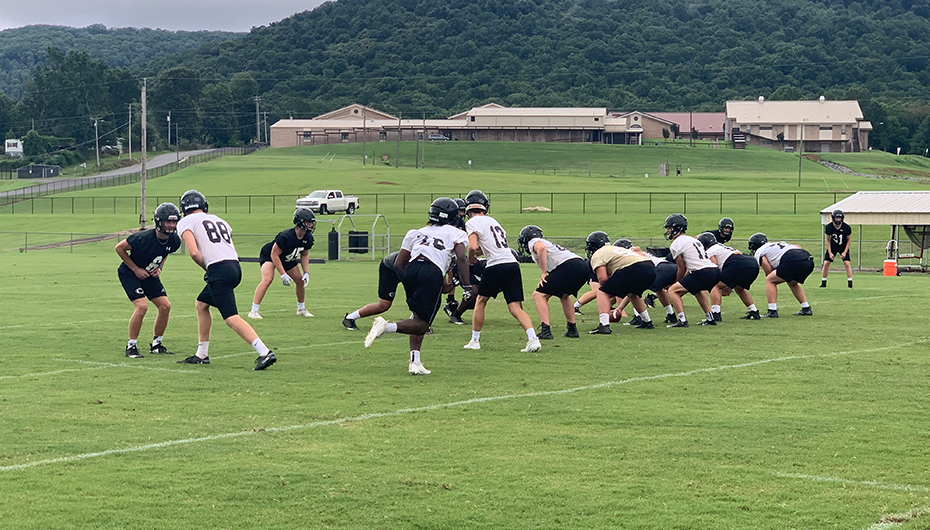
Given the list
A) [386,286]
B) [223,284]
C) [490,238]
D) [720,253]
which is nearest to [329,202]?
[720,253]

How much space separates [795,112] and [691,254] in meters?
141

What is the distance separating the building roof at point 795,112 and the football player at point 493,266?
140243 millimetres

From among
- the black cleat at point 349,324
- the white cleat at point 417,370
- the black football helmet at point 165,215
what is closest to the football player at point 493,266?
the white cleat at point 417,370

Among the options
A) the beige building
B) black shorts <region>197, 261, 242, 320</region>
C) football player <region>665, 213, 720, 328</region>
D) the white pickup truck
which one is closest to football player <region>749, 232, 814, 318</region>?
football player <region>665, 213, 720, 328</region>

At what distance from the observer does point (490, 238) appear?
596 inches

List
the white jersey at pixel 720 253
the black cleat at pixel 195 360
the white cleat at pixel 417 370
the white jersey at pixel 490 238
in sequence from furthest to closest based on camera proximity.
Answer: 1. the white jersey at pixel 720 253
2. the white jersey at pixel 490 238
3. the black cleat at pixel 195 360
4. the white cleat at pixel 417 370

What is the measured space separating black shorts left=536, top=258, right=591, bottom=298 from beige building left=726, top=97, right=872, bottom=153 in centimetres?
13177

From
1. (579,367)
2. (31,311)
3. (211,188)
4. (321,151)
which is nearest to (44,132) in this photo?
(321,151)

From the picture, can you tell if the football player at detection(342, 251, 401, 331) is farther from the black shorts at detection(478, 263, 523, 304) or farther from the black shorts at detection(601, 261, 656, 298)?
the black shorts at detection(601, 261, 656, 298)

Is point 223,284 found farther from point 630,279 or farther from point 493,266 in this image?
point 630,279

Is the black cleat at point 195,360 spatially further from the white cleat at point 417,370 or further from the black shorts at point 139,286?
the white cleat at point 417,370

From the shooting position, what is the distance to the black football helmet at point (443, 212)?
1293 cm

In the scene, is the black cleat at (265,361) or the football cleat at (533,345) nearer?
the black cleat at (265,361)

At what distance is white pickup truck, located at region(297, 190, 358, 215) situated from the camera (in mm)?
71438
